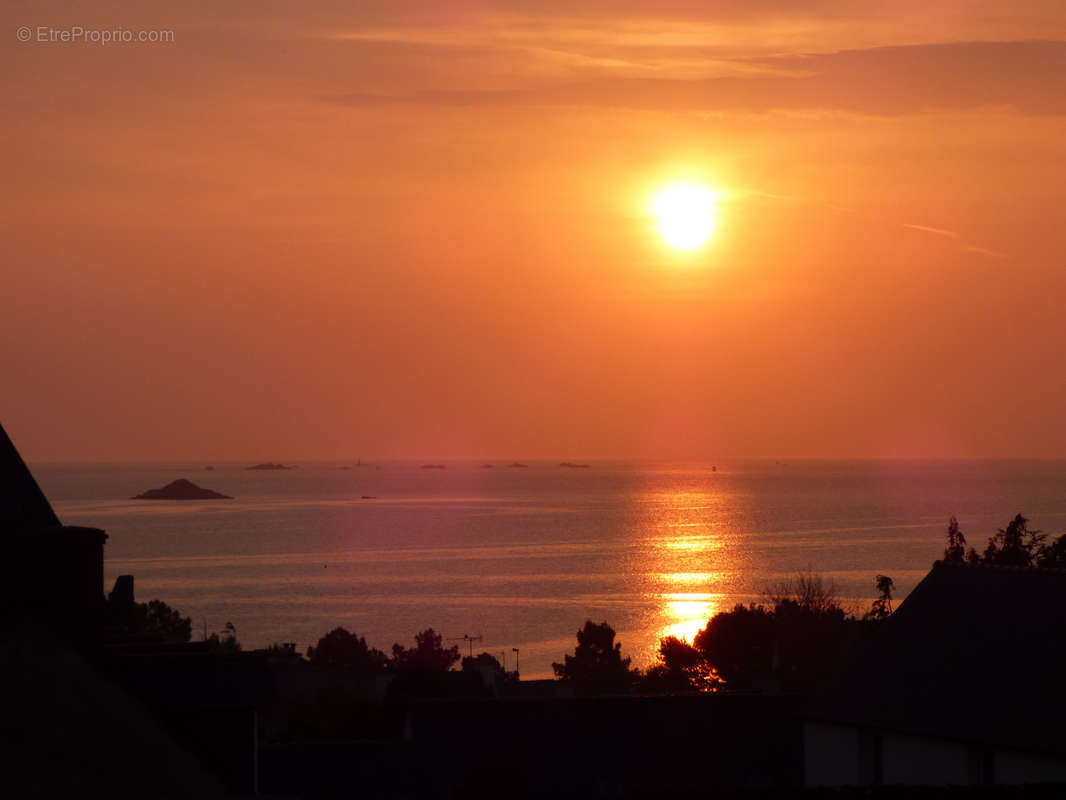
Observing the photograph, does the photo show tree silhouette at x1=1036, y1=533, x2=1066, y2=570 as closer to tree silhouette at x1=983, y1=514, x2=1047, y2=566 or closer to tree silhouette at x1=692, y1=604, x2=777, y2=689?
tree silhouette at x1=983, y1=514, x2=1047, y2=566

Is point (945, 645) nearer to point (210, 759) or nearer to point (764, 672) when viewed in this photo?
point (210, 759)

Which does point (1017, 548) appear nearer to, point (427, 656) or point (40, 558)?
point (40, 558)

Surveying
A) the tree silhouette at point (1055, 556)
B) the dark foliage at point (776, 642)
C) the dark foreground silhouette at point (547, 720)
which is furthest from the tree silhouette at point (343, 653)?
the dark foreground silhouette at point (547, 720)

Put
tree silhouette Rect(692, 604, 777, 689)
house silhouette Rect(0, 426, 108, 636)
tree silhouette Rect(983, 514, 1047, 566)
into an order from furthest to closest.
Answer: tree silhouette Rect(692, 604, 777, 689)
tree silhouette Rect(983, 514, 1047, 566)
house silhouette Rect(0, 426, 108, 636)

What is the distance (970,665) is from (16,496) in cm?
1845

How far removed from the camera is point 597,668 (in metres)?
90.4

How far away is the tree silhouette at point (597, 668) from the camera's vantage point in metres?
82.7

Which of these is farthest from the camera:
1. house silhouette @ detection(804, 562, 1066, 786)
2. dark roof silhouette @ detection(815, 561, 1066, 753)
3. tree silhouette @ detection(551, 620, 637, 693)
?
tree silhouette @ detection(551, 620, 637, 693)

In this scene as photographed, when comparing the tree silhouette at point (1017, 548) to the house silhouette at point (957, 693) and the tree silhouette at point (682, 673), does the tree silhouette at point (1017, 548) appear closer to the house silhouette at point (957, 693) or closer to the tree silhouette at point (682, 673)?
the tree silhouette at point (682, 673)

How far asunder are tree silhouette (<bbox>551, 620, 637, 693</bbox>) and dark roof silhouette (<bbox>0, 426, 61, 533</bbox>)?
6267cm

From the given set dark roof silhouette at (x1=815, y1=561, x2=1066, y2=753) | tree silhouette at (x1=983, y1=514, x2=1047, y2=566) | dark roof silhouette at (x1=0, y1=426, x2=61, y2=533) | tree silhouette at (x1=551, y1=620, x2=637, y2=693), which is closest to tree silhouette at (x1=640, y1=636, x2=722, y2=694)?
tree silhouette at (x1=551, y1=620, x2=637, y2=693)

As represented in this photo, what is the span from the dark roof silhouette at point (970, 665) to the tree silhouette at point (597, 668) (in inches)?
2060

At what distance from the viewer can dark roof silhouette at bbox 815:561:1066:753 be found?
24969 mm

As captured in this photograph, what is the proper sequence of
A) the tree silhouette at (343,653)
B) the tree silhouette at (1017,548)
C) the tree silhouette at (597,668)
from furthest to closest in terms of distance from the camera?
the tree silhouette at (343,653)
the tree silhouette at (597,668)
the tree silhouette at (1017,548)
